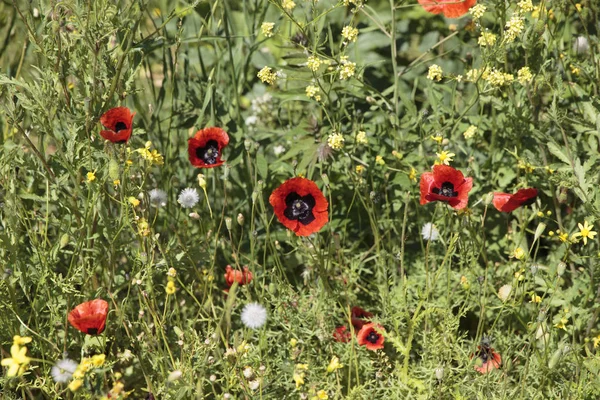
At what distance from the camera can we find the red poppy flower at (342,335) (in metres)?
2.28

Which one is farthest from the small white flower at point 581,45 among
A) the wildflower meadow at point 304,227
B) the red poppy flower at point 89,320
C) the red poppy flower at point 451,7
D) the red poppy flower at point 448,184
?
the red poppy flower at point 89,320

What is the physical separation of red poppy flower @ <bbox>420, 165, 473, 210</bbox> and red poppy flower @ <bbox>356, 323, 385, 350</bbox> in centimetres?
40

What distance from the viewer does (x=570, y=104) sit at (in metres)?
2.65

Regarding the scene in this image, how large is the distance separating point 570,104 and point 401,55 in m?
0.83

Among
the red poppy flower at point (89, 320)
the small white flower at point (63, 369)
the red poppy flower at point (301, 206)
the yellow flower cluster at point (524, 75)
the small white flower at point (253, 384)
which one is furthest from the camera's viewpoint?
the yellow flower cluster at point (524, 75)

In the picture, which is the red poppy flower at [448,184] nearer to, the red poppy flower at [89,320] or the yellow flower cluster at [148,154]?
the yellow flower cluster at [148,154]

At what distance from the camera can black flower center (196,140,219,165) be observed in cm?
225

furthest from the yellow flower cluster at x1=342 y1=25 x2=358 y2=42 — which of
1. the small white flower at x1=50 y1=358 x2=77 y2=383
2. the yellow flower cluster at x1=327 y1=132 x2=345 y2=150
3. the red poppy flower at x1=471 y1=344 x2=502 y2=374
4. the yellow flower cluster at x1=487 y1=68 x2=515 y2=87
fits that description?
the small white flower at x1=50 y1=358 x2=77 y2=383

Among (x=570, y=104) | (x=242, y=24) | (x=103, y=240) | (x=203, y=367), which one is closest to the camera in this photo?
(x=203, y=367)

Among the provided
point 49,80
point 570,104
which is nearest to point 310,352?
point 49,80

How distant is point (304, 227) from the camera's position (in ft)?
6.85

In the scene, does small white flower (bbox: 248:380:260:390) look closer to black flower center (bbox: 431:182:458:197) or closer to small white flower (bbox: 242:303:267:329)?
small white flower (bbox: 242:303:267:329)

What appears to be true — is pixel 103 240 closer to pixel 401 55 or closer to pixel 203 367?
pixel 203 367

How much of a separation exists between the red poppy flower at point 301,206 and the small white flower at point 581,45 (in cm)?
106
